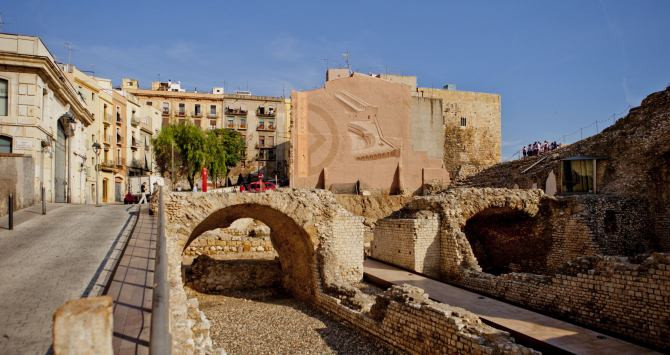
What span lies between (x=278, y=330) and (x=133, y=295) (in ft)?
21.5

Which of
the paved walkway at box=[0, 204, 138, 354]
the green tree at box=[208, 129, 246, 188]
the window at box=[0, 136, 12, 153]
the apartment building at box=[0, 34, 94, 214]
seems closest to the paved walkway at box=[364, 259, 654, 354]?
the paved walkway at box=[0, 204, 138, 354]

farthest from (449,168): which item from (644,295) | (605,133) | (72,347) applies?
(72,347)

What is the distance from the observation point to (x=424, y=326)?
28.4 feet

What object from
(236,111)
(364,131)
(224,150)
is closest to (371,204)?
(364,131)

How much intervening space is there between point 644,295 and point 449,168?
34.3 meters

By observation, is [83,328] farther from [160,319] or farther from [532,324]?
[532,324]

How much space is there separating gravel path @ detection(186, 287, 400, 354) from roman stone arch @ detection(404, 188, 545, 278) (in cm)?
529

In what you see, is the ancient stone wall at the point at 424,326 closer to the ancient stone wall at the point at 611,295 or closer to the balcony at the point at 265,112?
the ancient stone wall at the point at 611,295

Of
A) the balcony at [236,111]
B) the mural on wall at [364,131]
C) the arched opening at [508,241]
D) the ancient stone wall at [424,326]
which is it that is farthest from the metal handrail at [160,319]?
the balcony at [236,111]

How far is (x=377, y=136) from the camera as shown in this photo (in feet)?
101

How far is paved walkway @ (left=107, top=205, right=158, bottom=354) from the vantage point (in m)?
3.84

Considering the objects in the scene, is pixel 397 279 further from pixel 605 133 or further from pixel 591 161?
pixel 605 133

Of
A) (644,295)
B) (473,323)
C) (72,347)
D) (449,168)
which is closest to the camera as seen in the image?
(72,347)

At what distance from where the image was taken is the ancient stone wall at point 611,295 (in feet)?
28.1
